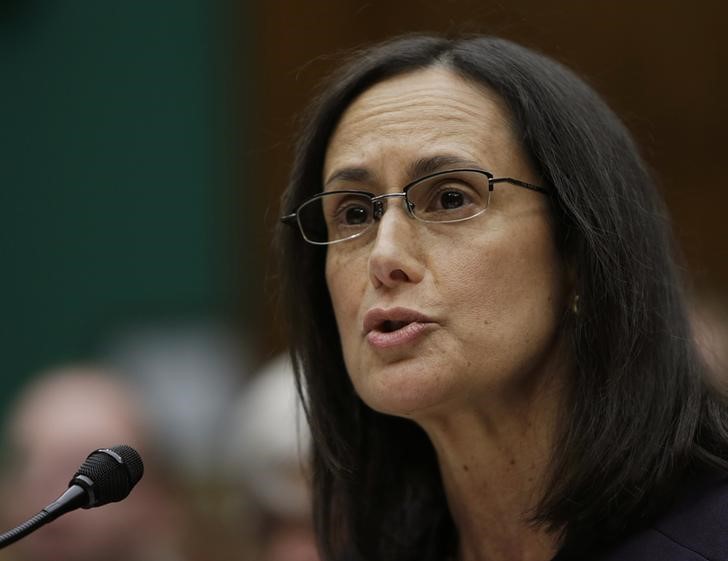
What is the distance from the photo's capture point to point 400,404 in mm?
2434

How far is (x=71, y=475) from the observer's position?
3695mm

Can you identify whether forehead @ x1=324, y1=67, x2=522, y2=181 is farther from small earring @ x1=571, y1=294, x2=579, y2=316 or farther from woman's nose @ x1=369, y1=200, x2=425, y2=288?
small earring @ x1=571, y1=294, x2=579, y2=316

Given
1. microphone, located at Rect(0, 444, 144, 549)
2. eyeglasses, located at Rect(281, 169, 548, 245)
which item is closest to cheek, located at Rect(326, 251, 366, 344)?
eyeglasses, located at Rect(281, 169, 548, 245)

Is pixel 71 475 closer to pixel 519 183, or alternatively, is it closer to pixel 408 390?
pixel 408 390

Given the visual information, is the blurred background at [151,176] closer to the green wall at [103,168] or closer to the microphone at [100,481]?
the green wall at [103,168]

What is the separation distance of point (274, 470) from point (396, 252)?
1.81m

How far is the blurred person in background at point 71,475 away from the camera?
12.0 ft

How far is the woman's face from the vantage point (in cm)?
240

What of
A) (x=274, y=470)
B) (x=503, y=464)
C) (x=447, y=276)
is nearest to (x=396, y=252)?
(x=447, y=276)

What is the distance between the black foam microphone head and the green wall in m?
4.43

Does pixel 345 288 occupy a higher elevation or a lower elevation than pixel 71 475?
higher

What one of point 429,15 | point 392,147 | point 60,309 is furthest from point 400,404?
point 60,309

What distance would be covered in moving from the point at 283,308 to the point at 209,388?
11.0ft

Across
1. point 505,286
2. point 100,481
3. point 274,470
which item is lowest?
point 274,470
